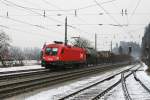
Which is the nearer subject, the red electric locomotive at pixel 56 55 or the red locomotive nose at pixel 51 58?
the red locomotive nose at pixel 51 58

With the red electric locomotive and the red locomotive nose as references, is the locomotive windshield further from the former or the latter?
the red locomotive nose

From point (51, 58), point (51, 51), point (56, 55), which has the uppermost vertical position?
point (51, 51)

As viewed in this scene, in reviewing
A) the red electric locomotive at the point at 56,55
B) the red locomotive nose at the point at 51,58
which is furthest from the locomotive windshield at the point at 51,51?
the red locomotive nose at the point at 51,58

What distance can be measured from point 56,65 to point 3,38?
39044 mm

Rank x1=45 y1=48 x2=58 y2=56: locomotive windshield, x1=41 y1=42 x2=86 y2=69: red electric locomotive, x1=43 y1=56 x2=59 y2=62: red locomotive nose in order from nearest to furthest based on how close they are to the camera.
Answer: x1=43 y1=56 x2=59 y2=62: red locomotive nose → x1=41 y1=42 x2=86 y2=69: red electric locomotive → x1=45 y1=48 x2=58 y2=56: locomotive windshield

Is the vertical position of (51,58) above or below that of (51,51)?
below

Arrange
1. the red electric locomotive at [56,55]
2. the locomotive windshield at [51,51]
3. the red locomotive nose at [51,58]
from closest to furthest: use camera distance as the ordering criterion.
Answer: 1. the red locomotive nose at [51,58]
2. the red electric locomotive at [56,55]
3. the locomotive windshield at [51,51]

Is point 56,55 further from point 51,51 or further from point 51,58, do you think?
point 51,51

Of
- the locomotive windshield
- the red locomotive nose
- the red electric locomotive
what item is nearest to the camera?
the red locomotive nose

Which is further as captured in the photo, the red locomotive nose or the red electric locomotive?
the red electric locomotive

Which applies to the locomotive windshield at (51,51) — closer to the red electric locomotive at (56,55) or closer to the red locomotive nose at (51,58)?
the red electric locomotive at (56,55)

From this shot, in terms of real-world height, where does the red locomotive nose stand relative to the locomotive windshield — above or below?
below

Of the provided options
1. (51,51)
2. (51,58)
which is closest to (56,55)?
(51,58)

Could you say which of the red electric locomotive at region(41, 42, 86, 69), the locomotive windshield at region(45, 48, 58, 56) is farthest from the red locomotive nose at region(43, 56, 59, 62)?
the locomotive windshield at region(45, 48, 58, 56)
